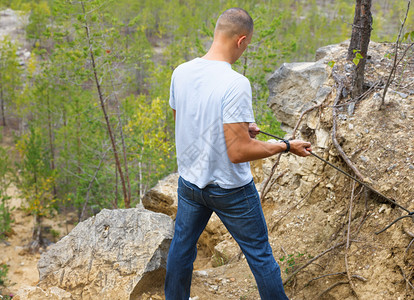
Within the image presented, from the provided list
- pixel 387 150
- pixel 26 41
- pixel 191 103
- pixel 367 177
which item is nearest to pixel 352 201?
pixel 367 177

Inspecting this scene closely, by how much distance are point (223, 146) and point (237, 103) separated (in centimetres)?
26

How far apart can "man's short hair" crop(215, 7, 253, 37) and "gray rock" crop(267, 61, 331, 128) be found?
252cm

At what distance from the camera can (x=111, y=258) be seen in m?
3.33

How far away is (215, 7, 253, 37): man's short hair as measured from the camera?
6.60 feet

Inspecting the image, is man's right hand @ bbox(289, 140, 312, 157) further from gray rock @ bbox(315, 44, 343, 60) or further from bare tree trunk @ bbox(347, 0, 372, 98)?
gray rock @ bbox(315, 44, 343, 60)

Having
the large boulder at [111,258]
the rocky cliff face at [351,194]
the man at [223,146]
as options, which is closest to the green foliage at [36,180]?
the large boulder at [111,258]

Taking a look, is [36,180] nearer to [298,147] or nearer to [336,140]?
[336,140]

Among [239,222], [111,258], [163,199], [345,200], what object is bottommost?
[163,199]

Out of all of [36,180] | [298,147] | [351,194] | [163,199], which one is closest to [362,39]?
[351,194]

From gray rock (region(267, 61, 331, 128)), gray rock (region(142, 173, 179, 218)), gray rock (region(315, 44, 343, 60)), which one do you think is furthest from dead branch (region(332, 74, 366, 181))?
gray rock (region(142, 173, 179, 218))

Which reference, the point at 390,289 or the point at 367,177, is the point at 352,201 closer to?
the point at 367,177

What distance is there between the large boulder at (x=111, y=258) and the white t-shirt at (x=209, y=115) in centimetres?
139

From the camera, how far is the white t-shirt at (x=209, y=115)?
6.25 ft

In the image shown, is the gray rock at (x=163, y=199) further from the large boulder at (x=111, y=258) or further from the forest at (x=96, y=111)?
the large boulder at (x=111, y=258)
